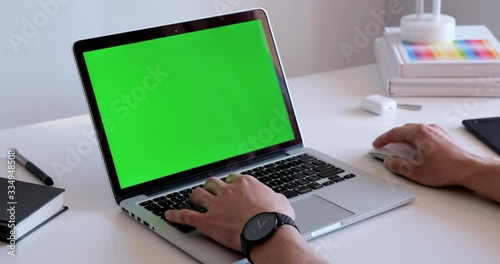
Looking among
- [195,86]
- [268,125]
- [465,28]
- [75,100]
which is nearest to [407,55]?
[465,28]

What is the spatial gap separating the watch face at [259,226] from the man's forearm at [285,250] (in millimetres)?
13

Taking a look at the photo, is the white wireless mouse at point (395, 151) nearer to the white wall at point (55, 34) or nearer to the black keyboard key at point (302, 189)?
the black keyboard key at point (302, 189)

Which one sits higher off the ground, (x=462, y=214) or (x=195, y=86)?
(x=195, y=86)

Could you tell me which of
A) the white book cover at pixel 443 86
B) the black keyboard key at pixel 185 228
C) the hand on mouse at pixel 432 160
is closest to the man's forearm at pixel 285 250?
the black keyboard key at pixel 185 228

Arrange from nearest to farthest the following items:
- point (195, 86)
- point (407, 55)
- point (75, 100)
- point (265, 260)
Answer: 1. point (265, 260)
2. point (195, 86)
3. point (407, 55)
4. point (75, 100)

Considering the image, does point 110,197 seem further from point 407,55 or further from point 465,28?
point 465,28

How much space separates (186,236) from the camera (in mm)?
1081

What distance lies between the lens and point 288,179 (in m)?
1.26

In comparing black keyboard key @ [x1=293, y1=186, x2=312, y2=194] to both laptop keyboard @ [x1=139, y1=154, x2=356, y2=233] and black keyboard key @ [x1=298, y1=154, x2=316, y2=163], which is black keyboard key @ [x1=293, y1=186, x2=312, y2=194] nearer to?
laptop keyboard @ [x1=139, y1=154, x2=356, y2=233]

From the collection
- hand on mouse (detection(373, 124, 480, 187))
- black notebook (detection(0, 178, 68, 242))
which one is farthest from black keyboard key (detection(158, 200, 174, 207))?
hand on mouse (detection(373, 124, 480, 187))

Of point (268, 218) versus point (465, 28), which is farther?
point (465, 28)

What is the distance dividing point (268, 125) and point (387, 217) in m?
0.33

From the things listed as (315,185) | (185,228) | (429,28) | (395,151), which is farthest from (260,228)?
(429,28)

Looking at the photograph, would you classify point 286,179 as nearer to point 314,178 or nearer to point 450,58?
point 314,178
